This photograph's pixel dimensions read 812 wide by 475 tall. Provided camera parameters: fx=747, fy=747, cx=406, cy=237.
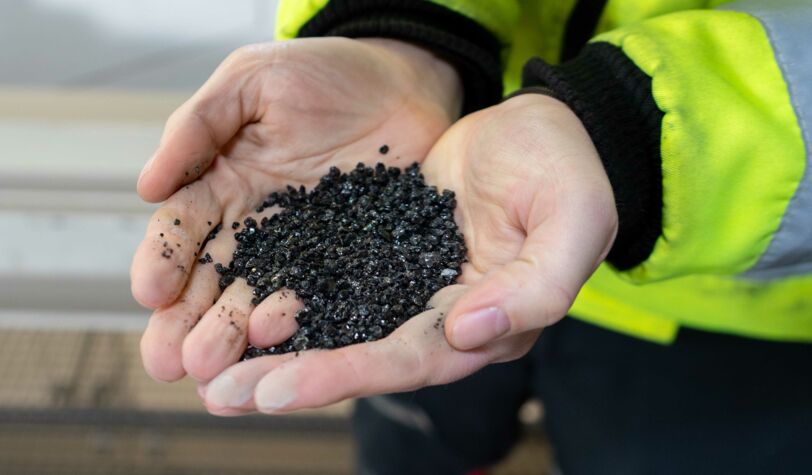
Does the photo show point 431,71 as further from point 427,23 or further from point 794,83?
point 794,83

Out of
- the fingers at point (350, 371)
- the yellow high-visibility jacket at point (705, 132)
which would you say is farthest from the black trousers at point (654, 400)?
the fingers at point (350, 371)

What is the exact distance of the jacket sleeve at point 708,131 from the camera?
24.5 inches

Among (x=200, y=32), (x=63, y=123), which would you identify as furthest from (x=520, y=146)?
(x=63, y=123)

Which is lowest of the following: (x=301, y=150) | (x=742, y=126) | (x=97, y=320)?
(x=97, y=320)

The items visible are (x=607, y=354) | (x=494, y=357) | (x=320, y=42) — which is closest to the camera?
(x=494, y=357)

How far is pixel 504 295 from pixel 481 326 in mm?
28

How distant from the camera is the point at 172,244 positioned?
2.09 ft

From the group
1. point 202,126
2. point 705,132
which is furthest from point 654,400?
point 202,126

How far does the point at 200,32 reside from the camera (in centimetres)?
135

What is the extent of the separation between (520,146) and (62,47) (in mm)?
1062

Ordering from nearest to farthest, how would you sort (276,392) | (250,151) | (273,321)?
(276,392) < (273,321) < (250,151)

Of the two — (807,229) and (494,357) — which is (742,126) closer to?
(807,229)

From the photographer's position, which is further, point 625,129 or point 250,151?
point 250,151

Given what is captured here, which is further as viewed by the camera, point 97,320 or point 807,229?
point 97,320
